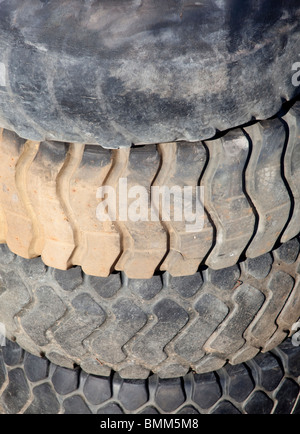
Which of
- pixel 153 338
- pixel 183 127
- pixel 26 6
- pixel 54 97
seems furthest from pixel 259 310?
pixel 26 6

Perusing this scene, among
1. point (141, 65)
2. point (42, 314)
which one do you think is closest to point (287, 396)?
point (42, 314)

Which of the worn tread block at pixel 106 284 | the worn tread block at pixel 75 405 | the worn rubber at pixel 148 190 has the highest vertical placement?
the worn rubber at pixel 148 190

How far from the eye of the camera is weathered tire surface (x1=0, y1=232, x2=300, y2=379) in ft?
4.50

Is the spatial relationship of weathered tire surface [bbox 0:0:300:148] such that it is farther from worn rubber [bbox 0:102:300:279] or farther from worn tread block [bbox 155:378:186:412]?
worn tread block [bbox 155:378:186:412]

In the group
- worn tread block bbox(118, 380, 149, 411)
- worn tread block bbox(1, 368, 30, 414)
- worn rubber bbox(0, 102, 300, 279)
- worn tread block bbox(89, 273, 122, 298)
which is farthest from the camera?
worn tread block bbox(1, 368, 30, 414)

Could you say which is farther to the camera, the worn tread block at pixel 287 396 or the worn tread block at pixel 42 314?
the worn tread block at pixel 287 396

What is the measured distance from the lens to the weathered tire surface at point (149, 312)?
1371 millimetres

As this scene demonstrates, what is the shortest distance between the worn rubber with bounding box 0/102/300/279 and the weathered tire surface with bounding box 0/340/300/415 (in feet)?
1.31

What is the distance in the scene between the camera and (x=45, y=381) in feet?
5.30

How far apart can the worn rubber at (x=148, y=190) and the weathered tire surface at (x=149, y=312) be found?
0.27 feet

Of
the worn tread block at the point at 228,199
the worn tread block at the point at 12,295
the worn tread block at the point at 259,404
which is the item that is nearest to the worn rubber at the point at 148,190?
the worn tread block at the point at 228,199

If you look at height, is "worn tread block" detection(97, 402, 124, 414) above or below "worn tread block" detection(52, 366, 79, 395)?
below

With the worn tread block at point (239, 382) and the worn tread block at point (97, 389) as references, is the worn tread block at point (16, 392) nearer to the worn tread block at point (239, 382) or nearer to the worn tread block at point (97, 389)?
the worn tread block at point (97, 389)

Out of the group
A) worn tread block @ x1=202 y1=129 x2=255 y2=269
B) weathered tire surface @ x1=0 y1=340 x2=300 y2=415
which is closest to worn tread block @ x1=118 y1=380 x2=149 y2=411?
weathered tire surface @ x1=0 y1=340 x2=300 y2=415
